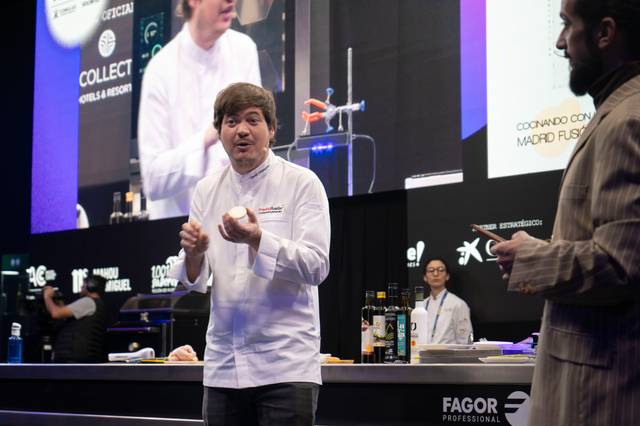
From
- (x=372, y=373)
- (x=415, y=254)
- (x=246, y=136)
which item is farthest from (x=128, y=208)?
(x=246, y=136)

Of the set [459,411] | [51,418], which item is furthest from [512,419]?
[51,418]

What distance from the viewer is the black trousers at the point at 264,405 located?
1.85 metres

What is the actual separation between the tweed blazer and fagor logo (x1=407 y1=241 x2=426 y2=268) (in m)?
4.57

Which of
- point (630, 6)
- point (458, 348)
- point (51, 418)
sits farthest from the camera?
→ point (51, 418)

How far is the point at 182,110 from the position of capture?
265 inches

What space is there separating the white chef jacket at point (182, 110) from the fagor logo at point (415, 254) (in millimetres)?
1535

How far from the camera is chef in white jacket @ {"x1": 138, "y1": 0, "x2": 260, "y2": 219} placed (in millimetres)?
6520

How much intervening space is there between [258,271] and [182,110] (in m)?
5.01

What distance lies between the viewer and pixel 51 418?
10.5 feet

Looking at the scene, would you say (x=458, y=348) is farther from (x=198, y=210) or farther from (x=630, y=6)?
(x=630, y=6)

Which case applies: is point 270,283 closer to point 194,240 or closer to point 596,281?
point 194,240

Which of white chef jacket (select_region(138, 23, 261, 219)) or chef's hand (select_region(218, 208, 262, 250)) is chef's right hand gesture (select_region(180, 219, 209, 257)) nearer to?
chef's hand (select_region(218, 208, 262, 250))

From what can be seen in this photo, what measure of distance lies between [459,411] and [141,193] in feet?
17.1

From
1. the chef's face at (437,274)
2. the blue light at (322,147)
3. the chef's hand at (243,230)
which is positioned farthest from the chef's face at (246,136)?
the chef's face at (437,274)
